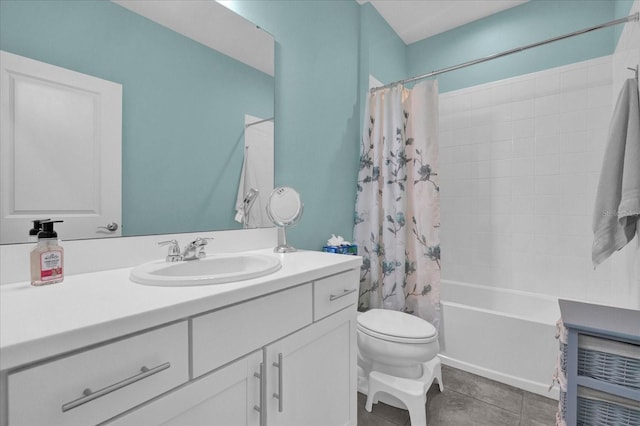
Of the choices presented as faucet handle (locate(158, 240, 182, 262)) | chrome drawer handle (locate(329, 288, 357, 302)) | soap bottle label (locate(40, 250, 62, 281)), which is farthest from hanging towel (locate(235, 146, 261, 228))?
soap bottle label (locate(40, 250, 62, 281))

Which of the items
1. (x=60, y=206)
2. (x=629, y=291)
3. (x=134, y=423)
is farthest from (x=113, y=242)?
(x=629, y=291)

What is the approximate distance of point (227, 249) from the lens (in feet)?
4.50

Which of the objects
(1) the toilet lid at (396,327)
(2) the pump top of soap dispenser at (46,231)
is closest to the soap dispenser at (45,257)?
(2) the pump top of soap dispenser at (46,231)

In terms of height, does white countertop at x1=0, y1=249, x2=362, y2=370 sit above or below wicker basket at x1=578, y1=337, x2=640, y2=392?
above

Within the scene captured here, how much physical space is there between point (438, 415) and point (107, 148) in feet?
6.33

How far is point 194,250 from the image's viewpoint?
1131mm

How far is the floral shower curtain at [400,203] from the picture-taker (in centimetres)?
194

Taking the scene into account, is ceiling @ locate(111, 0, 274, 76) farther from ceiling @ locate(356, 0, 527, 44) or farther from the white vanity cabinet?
ceiling @ locate(356, 0, 527, 44)

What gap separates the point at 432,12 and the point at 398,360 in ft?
8.59

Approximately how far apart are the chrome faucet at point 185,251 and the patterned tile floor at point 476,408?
47.4 inches

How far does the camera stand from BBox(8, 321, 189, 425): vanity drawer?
1.56 ft

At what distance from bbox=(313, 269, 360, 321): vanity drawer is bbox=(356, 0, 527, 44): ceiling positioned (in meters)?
2.15

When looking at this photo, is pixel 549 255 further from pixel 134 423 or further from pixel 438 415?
pixel 134 423

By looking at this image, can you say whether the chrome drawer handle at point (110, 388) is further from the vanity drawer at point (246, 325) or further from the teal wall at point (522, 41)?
the teal wall at point (522, 41)
